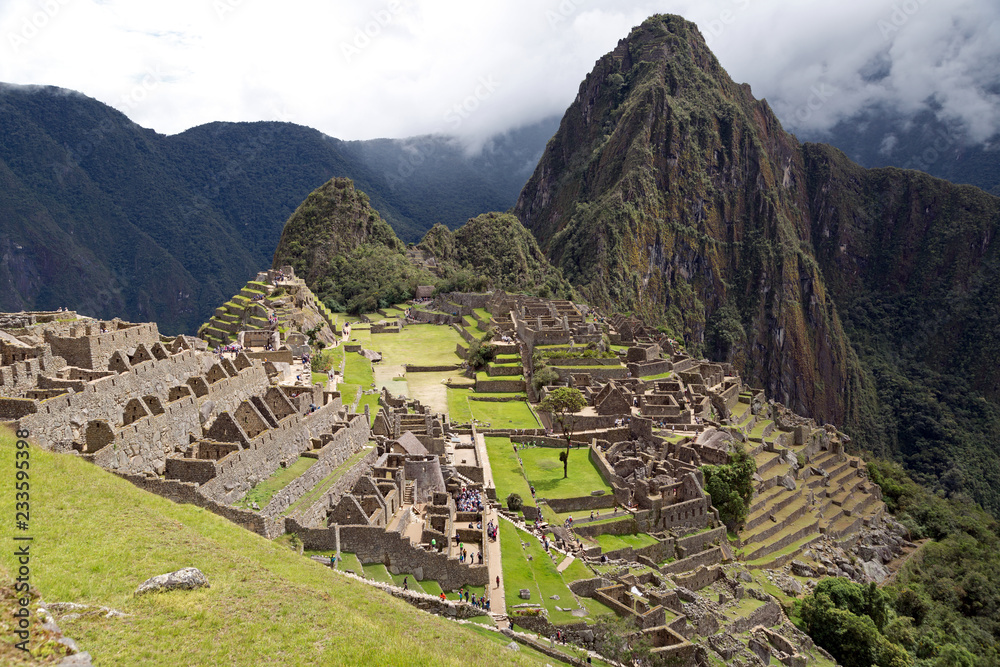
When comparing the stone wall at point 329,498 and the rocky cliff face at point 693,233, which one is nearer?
the stone wall at point 329,498

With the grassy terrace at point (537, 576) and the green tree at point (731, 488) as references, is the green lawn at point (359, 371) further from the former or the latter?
the green tree at point (731, 488)

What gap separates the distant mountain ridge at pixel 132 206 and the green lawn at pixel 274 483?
50.1m

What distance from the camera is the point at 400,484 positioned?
83.5ft

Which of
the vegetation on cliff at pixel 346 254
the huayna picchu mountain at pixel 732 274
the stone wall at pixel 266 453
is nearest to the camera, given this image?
the stone wall at pixel 266 453

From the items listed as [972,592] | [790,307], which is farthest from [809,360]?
[972,592]

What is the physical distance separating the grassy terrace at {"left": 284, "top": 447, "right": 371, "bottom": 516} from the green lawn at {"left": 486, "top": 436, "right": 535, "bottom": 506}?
274 inches

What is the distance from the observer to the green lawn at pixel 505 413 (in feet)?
138

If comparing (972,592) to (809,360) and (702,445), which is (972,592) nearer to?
(702,445)

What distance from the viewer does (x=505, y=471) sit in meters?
33.8

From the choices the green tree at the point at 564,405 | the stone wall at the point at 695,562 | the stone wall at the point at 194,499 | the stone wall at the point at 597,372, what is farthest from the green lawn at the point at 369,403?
the stone wall at the point at 597,372

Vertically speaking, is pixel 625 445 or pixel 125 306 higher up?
pixel 125 306

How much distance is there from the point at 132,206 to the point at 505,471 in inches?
2754

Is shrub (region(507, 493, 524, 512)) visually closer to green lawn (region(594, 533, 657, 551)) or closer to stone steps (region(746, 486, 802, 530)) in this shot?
green lawn (region(594, 533, 657, 551))

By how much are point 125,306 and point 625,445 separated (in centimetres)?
5516
